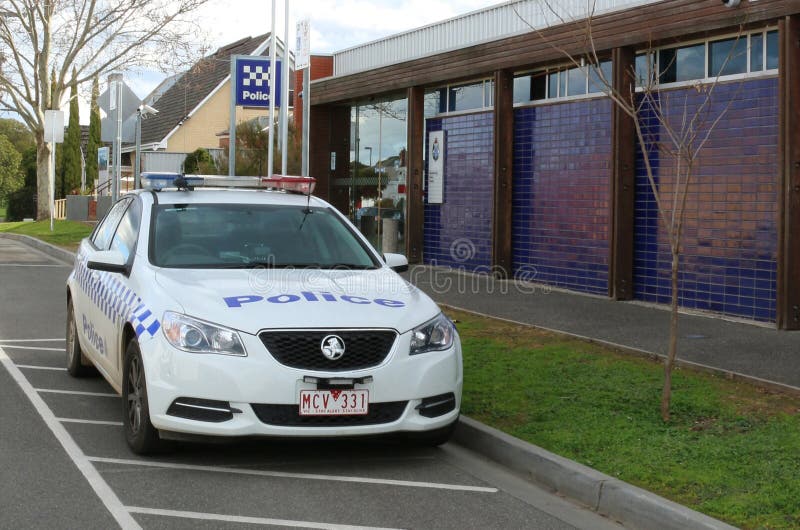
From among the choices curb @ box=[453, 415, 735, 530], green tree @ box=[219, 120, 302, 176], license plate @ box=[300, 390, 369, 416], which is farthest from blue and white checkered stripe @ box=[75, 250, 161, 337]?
green tree @ box=[219, 120, 302, 176]

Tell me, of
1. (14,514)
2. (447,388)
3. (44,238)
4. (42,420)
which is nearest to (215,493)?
(14,514)

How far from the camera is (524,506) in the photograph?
586 centimetres

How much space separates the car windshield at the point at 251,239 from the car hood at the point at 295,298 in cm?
26

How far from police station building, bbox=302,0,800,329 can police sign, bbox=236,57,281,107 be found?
1.82 metres

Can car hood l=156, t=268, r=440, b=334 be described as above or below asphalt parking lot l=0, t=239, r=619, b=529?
above

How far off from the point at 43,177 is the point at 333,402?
3709cm

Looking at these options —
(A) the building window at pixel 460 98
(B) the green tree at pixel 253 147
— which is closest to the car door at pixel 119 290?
(A) the building window at pixel 460 98

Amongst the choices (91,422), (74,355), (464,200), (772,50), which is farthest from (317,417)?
(464,200)

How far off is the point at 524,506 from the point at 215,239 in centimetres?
298

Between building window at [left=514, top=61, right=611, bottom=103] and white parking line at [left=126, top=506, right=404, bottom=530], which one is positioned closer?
white parking line at [left=126, top=506, right=404, bottom=530]

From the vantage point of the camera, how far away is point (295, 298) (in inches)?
256

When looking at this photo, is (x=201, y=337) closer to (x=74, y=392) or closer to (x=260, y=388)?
(x=260, y=388)

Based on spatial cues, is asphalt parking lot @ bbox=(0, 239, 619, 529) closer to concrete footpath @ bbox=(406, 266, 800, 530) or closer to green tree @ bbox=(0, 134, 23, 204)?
concrete footpath @ bbox=(406, 266, 800, 530)

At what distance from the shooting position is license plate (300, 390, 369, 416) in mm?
6113
